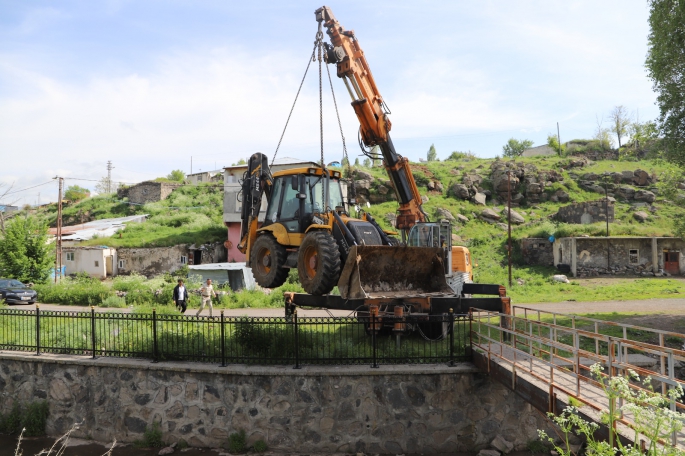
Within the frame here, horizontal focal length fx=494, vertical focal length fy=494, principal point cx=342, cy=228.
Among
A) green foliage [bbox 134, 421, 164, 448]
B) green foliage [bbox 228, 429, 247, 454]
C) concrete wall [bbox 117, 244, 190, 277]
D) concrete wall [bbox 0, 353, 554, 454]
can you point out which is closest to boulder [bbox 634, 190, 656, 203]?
concrete wall [bbox 117, 244, 190, 277]

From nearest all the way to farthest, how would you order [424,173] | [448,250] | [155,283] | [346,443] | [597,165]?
[346,443]
[448,250]
[155,283]
[424,173]
[597,165]

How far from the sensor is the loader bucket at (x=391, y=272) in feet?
34.3

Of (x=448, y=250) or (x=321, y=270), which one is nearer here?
(x=321, y=270)

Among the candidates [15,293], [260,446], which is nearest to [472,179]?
[15,293]

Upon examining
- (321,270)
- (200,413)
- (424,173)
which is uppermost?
(424,173)

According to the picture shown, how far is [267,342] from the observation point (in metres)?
11.6

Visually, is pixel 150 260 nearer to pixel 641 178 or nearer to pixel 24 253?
pixel 24 253

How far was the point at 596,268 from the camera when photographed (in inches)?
1264

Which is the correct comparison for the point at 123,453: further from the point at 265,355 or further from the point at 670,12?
the point at 670,12

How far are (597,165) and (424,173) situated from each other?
2022cm

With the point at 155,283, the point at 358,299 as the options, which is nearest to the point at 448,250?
the point at 358,299

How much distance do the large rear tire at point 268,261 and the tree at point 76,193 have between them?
195ft

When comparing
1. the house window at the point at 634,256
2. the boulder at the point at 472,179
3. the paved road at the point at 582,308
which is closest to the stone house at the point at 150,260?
the paved road at the point at 582,308

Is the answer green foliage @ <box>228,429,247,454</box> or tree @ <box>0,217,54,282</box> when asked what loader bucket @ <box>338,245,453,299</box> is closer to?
green foliage @ <box>228,429,247,454</box>
